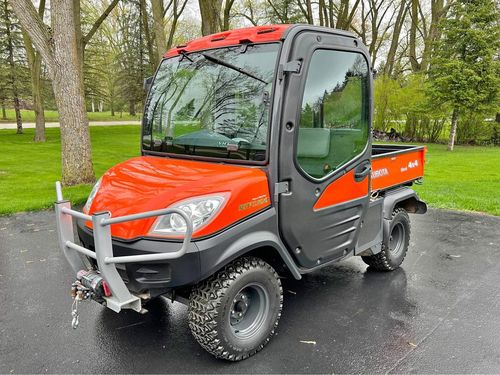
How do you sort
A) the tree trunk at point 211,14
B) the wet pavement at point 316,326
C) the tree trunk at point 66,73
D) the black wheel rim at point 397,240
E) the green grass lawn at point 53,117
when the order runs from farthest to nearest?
the green grass lawn at point 53,117 → the tree trunk at point 211,14 → the tree trunk at point 66,73 → the black wheel rim at point 397,240 → the wet pavement at point 316,326

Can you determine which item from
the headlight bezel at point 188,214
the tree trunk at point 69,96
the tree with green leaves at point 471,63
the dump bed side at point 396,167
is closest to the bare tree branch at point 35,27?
the tree trunk at point 69,96

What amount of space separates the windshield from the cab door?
0.21 metres

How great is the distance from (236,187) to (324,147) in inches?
35.3

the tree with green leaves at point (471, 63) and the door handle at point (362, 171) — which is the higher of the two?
the tree with green leaves at point (471, 63)

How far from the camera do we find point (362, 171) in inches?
138

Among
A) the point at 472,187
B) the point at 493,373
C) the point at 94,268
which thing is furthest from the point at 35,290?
the point at 472,187

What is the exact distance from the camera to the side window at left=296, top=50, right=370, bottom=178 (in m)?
3.00

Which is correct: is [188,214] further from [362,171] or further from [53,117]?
[53,117]

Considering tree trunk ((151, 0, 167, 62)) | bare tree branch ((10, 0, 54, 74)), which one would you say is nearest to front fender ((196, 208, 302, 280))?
bare tree branch ((10, 0, 54, 74))

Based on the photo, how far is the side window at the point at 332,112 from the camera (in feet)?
9.85

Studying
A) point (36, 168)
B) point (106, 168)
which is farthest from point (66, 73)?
point (36, 168)

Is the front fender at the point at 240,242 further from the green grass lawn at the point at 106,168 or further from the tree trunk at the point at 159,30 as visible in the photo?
the tree trunk at the point at 159,30

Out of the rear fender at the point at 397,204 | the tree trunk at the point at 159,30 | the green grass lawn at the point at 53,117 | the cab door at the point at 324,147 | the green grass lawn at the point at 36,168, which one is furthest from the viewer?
the green grass lawn at the point at 53,117

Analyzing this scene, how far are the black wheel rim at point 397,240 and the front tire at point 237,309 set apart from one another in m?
2.08
